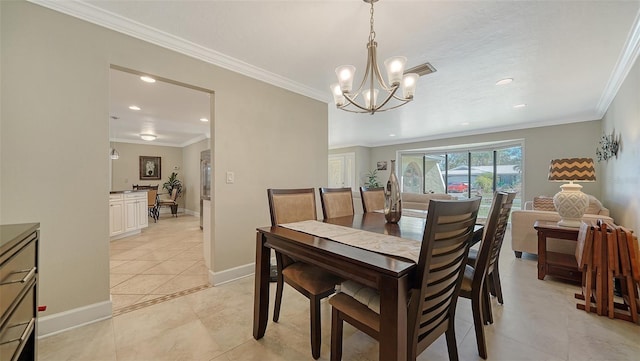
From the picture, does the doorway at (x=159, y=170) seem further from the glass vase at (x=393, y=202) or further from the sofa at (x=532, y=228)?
the sofa at (x=532, y=228)

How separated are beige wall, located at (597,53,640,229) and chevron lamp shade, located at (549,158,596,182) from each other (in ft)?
0.98

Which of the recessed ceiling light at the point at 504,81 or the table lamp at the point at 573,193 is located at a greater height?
the recessed ceiling light at the point at 504,81

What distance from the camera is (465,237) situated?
1.17 m

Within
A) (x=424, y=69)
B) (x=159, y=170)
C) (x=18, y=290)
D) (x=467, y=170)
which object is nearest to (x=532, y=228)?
(x=424, y=69)

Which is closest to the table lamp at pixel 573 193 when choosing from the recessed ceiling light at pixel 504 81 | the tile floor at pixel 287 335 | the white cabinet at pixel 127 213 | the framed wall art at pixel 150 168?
the tile floor at pixel 287 335

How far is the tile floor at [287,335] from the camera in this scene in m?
1.54

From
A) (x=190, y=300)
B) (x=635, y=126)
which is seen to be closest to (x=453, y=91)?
(x=635, y=126)

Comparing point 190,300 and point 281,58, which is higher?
point 281,58

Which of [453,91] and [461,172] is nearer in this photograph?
[453,91]

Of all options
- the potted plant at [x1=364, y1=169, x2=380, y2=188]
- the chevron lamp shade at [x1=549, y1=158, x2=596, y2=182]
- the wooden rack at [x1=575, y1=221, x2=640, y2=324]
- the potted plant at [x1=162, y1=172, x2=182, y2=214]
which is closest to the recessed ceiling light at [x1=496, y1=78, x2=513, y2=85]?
the chevron lamp shade at [x1=549, y1=158, x2=596, y2=182]

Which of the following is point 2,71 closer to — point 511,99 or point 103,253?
point 103,253

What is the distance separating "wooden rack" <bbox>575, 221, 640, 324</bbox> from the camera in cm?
188

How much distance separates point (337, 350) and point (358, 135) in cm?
612

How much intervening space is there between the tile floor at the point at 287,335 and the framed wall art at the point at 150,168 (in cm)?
681
